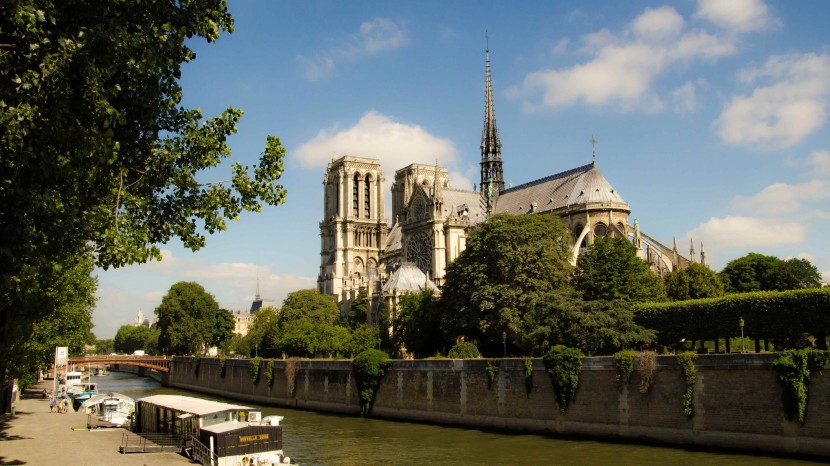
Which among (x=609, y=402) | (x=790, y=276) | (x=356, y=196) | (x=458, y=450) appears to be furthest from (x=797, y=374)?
(x=356, y=196)

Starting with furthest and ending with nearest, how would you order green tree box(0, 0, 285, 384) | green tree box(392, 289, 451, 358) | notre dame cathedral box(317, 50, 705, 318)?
notre dame cathedral box(317, 50, 705, 318) → green tree box(392, 289, 451, 358) → green tree box(0, 0, 285, 384)

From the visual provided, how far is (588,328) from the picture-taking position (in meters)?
40.2

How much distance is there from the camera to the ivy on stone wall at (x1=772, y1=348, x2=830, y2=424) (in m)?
28.0

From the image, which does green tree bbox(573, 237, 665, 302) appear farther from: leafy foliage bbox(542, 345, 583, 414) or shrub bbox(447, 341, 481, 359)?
leafy foliage bbox(542, 345, 583, 414)

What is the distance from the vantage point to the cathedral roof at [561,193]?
267 feet

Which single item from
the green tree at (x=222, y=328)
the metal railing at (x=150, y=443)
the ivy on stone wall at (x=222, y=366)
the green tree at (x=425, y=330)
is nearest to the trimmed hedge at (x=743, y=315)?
the green tree at (x=425, y=330)

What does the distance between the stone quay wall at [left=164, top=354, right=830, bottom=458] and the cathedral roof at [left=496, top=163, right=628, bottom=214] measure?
38414mm

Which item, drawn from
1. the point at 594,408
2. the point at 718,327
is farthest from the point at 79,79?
the point at 718,327

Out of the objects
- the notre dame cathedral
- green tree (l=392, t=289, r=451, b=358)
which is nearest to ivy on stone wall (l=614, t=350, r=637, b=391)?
green tree (l=392, t=289, r=451, b=358)

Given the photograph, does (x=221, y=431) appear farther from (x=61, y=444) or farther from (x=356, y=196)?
(x=356, y=196)

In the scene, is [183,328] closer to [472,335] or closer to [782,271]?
[472,335]

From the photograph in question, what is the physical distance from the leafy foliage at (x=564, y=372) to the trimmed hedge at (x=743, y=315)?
25.0ft

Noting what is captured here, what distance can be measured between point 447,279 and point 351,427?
56.0ft

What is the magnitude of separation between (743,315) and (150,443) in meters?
26.4
